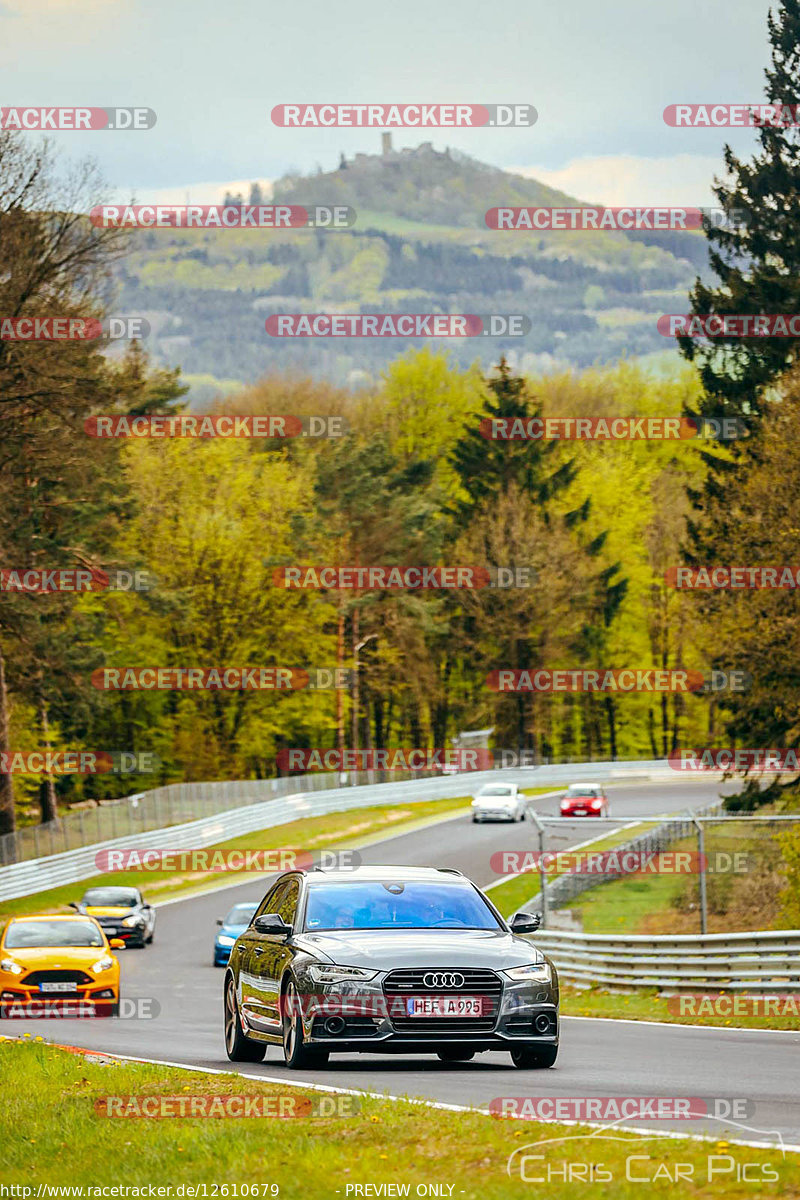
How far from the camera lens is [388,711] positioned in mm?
94875

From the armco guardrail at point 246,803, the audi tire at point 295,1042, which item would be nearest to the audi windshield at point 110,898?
the armco guardrail at point 246,803

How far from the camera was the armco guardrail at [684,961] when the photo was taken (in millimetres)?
20359

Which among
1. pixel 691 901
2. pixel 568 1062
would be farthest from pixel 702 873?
pixel 568 1062

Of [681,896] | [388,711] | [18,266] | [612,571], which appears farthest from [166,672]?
[681,896]

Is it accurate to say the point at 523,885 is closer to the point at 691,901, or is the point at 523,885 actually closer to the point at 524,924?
the point at 691,901

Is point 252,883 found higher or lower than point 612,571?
lower

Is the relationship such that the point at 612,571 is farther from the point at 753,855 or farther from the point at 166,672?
the point at 753,855

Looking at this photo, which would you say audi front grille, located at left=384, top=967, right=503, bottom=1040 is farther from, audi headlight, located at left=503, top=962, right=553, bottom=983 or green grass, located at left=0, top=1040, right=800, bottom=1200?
green grass, located at left=0, top=1040, right=800, bottom=1200

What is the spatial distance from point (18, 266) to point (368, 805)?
98.7 feet

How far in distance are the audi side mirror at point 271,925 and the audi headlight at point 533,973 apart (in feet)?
5.63

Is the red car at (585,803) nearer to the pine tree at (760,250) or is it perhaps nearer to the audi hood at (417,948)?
the pine tree at (760,250)

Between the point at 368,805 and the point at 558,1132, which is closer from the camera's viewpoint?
the point at 558,1132

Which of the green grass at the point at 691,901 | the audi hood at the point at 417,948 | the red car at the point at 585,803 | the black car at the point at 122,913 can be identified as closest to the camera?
the audi hood at the point at 417,948

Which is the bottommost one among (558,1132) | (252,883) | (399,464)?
(252,883)
